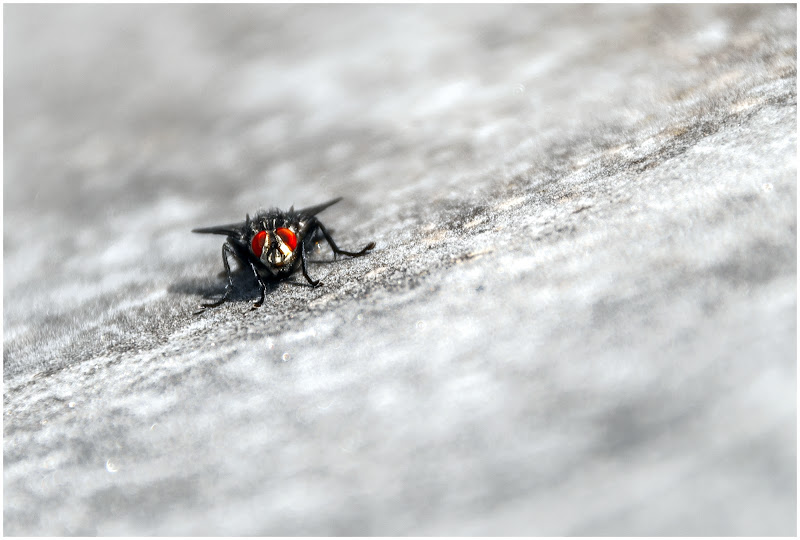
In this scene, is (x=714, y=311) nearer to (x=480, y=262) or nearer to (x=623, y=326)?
(x=623, y=326)

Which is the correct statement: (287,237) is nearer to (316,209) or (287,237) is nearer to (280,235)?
(280,235)

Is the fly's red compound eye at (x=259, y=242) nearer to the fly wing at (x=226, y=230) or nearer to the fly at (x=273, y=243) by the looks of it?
the fly at (x=273, y=243)

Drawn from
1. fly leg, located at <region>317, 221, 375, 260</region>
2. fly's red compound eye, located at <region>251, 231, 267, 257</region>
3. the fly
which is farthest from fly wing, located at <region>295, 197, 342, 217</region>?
fly's red compound eye, located at <region>251, 231, 267, 257</region>

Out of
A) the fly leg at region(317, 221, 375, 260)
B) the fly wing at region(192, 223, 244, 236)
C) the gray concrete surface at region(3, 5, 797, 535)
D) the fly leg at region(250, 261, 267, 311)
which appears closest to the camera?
the gray concrete surface at region(3, 5, 797, 535)

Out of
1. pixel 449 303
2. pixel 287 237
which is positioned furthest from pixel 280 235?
pixel 449 303

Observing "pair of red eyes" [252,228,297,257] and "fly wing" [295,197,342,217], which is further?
"fly wing" [295,197,342,217]

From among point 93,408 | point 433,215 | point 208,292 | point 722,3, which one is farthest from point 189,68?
point 722,3

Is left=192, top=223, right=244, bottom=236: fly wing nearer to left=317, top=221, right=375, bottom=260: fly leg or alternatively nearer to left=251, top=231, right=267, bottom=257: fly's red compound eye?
left=251, top=231, right=267, bottom=257: fly's red compound eye

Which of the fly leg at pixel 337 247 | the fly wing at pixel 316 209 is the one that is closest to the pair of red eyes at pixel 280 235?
the fly leg at pixel 337 247
